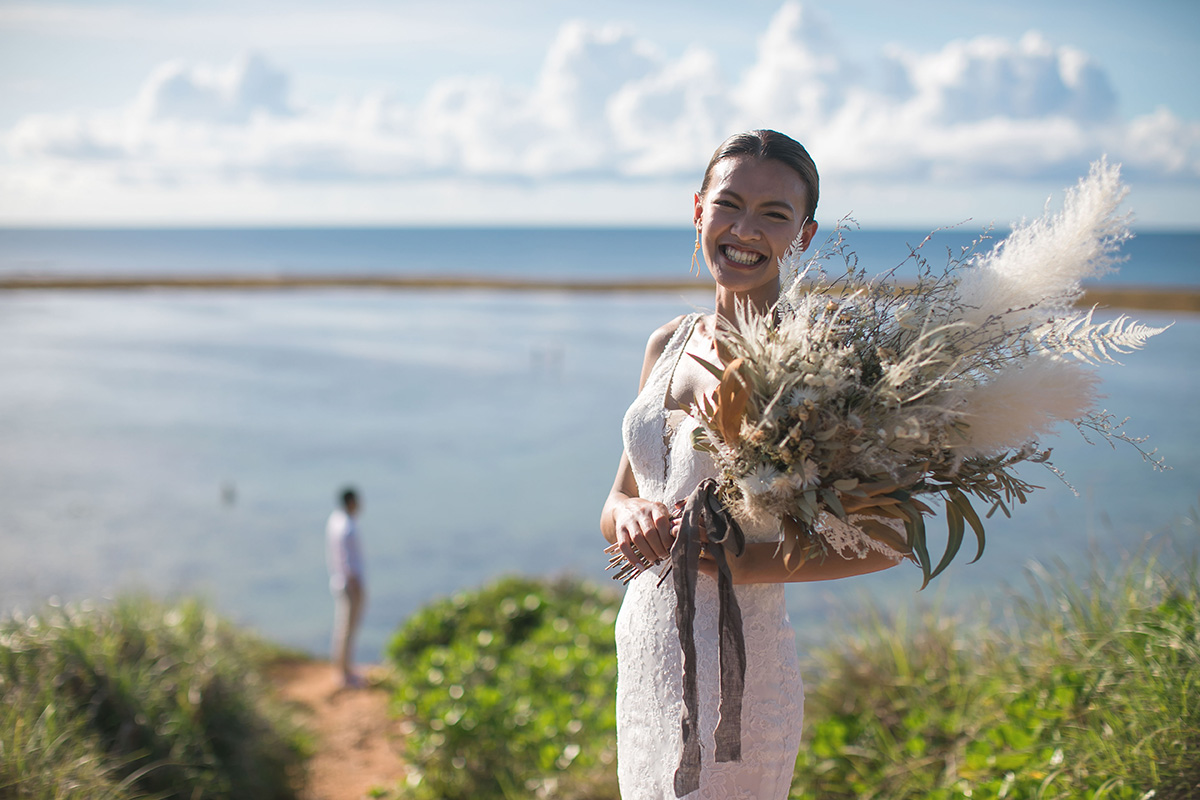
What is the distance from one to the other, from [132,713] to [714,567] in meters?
3.57

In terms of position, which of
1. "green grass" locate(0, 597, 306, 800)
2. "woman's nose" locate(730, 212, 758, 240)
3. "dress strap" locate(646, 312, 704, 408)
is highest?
"woman's nose" locate(730, 212, 758, 240)

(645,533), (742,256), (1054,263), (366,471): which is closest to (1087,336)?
(1054,263)

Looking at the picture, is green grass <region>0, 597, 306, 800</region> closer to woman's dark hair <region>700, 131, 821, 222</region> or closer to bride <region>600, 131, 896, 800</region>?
bride <region>600, 131, 896, 800</region>

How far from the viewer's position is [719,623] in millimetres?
2119

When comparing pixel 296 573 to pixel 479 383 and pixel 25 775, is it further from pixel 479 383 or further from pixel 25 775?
pixel 479 383

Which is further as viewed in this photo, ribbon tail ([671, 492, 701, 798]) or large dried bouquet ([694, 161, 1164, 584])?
ribbon tail ([671, 492, 701, 798])

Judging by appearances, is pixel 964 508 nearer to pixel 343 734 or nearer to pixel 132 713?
pixel 132 713

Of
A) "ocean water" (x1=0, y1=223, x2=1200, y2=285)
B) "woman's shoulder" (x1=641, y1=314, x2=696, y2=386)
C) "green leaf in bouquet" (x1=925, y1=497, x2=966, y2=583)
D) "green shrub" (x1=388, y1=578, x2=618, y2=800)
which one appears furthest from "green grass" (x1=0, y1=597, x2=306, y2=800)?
"ocean water" (x1=0, y1=223, x2=1200, y2=285)

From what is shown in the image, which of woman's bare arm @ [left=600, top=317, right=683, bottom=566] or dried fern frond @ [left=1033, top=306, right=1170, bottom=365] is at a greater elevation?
dried fern frond @ [left=1033, top=306, right=1170, bottom=365]

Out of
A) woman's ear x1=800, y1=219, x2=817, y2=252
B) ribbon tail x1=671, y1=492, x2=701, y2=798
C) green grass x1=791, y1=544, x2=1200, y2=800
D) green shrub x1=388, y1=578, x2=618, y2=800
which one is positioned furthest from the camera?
green shrub x1=388, y1=578, x2=618, y2=800

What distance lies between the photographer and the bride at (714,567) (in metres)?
2.16

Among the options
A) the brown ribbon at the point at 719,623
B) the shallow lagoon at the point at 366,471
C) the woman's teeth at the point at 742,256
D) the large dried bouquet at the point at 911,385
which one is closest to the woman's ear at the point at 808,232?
the woman's teeth at the point at 742,256

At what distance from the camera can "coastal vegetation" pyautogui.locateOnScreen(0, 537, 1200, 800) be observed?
328cm

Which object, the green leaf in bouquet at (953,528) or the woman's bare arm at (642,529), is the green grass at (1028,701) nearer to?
the green leaf in bouquet at (953,528)
